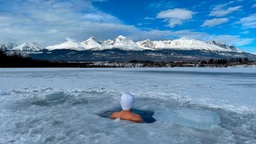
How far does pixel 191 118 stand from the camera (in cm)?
616

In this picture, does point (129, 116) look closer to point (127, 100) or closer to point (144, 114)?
point (127, 100)

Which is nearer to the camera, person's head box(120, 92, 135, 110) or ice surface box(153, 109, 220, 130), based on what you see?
ice surface box(153, 109, 220, 130)

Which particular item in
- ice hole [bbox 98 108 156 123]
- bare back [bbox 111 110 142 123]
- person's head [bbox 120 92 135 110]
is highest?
person's head [bbox 120 92 135 110]

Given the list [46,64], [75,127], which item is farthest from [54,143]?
[46,64]

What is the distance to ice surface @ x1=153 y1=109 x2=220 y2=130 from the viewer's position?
233 inches

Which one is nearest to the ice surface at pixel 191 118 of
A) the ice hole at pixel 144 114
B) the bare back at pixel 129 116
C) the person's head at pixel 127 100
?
the ice hole at pixel 144 114

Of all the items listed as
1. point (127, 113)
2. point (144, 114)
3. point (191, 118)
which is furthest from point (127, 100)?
point (191, 118)

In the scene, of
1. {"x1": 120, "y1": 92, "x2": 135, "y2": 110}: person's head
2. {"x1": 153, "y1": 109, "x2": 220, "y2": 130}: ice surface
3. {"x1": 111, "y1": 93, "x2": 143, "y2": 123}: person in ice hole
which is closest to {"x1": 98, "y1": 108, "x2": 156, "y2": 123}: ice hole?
{"x1": 153, "y1": 109, "x2": 220, "y2": 130}: ice surface

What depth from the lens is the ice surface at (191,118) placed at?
592cm

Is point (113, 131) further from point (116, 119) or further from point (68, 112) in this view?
point (68, 112)

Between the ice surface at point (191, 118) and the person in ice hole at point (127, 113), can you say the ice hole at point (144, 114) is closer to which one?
the ice surface at point (191, 118)

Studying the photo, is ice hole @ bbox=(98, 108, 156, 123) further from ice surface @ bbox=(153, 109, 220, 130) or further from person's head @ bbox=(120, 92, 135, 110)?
person's head @ bbox=(120, 92, 135, 110)

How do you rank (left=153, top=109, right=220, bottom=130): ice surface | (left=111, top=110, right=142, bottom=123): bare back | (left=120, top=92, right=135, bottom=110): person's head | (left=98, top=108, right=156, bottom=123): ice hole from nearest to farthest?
(left=153, top=109, right=220, bottom=130): ice surface
(left=111, top=110, right=142, bottom=123): bare back
(left=120, top=92, right=135, bottom=110): person's head
(left=98, top=108, right=156, bottom=123): ice hole

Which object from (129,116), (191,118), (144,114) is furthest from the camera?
(144,114)
